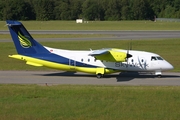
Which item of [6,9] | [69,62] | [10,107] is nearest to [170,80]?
[69,62]

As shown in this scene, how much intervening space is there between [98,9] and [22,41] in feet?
399

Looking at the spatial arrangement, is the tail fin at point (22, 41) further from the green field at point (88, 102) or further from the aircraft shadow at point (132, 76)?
the aircraft shadow at point (132, 76)

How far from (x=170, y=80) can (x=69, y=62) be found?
728 cm

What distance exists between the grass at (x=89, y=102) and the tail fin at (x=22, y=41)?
538 centimetres

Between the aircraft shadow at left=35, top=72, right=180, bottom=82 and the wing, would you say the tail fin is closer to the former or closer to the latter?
the aircraft shadow at left=35, top=72, right=180, bottom=82

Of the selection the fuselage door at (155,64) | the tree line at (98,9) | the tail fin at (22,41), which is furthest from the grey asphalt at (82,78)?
the tree line at (98,9)

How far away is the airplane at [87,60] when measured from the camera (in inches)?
1134

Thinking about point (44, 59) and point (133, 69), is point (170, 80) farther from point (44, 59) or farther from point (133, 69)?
point (44, 59)

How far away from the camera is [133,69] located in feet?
94.9

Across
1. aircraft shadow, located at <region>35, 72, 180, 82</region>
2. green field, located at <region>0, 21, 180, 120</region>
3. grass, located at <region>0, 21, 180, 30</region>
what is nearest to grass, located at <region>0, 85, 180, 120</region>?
green field, located at <region>0, 21, 180, 120</region>

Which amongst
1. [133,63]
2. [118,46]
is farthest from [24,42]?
[118,46]

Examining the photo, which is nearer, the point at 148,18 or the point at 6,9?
the point at 6,9

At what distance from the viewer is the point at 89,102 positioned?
20.1 meters

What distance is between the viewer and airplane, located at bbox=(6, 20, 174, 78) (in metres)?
28.8
